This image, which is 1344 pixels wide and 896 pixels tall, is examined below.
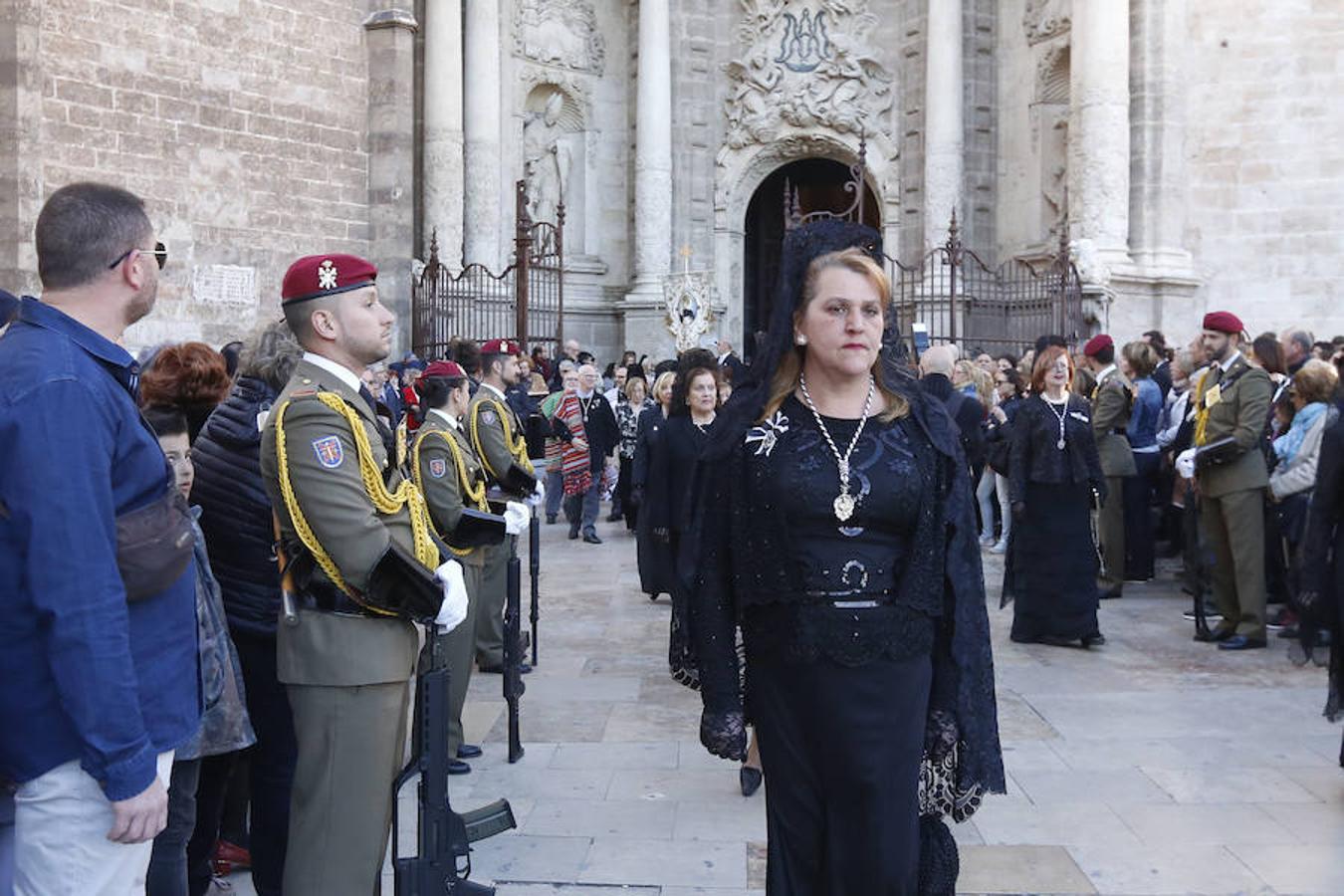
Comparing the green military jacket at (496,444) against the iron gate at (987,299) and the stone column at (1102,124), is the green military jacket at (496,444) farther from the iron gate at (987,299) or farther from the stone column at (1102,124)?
the stone column at (1102,124)

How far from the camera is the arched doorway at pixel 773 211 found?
23203 mm

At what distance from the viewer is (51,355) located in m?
2.60

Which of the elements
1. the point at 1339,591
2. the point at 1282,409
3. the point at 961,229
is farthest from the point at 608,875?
the point at 961,229

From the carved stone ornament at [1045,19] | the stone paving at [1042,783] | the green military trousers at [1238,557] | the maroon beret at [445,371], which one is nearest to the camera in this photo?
the stone paving at [1042,783]

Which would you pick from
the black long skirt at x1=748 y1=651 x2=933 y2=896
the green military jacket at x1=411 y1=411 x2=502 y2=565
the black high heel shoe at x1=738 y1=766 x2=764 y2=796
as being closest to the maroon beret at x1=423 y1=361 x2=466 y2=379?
the green military jacket at x1=411 y1=411 x2=502 y2=565

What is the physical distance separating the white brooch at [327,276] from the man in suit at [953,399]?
5.11m

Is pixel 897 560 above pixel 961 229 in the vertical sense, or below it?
below

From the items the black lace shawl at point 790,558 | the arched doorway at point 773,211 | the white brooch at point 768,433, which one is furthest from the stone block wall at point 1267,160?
the white brooch at point 768,433

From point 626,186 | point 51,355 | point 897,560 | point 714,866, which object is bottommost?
point 714,866

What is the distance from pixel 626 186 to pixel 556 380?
625cm

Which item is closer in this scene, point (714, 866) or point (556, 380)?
point (714, 866)

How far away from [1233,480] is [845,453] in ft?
20.9

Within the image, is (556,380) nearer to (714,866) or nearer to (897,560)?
(714,866)

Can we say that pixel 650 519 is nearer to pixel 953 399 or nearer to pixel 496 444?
pixel 496 444
